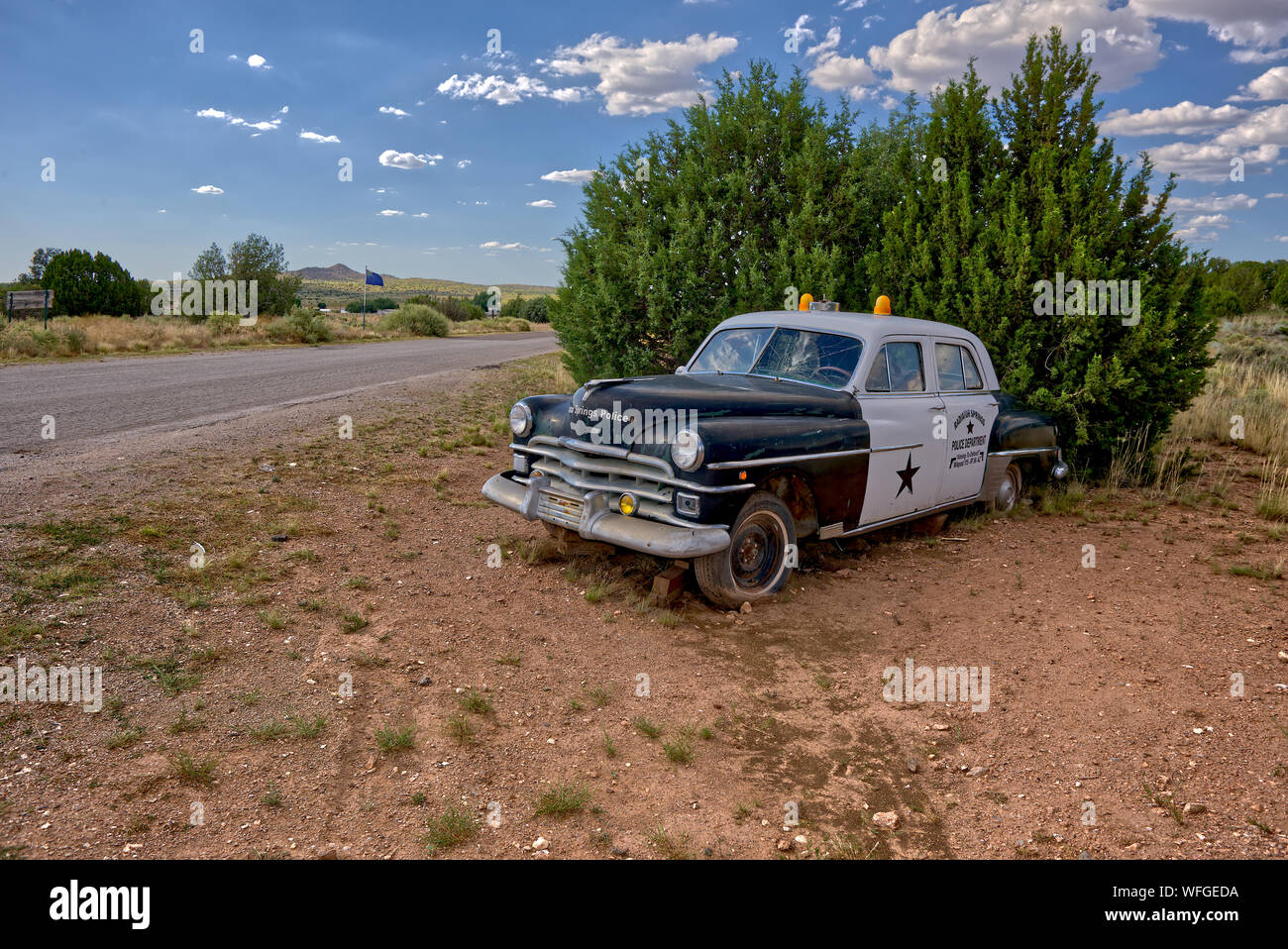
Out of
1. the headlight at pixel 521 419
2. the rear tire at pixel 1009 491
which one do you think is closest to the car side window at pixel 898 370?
the rear tire at pixel 1009 491

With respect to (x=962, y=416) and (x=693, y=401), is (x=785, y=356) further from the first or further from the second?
(x=962, y=416)

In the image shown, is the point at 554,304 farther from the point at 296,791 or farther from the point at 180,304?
the point at 180,304

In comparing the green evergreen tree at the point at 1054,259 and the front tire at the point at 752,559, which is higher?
the green evergreen tree at the point at 1054,259

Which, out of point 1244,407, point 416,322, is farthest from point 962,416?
point 416,322

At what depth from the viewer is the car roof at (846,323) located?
5.90 meters

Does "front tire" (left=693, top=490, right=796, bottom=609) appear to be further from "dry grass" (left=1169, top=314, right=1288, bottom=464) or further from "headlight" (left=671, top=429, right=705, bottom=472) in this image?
"dry grass" (left=1169, top=314, right=1288, bottom=464)

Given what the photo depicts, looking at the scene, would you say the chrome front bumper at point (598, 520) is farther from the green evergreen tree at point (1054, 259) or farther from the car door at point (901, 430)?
the green evergreen tree at point (1054, 259)

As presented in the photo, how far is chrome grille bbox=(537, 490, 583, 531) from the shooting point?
5.10 metres

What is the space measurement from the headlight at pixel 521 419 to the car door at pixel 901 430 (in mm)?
2379

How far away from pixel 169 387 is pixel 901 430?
1197 cm

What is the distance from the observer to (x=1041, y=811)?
10.0 ft

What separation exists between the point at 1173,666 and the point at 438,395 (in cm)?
1184

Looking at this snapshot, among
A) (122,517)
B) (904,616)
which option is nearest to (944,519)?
(904,616)

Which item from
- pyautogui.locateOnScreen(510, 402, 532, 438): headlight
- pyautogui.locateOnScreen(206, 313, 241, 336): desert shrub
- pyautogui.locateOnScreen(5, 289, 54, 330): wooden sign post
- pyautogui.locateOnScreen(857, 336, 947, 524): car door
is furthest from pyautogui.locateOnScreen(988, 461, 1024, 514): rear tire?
pyautogui.locateOnScreen(5, 289, 54, 330): wooden sign post
